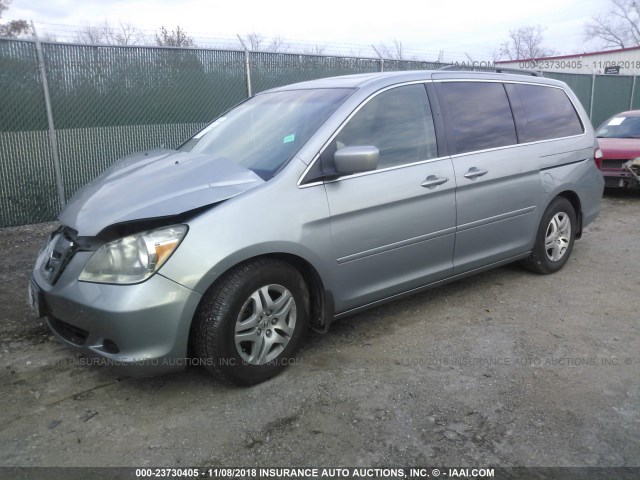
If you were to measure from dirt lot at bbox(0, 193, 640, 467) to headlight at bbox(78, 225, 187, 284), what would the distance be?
0.75 metres

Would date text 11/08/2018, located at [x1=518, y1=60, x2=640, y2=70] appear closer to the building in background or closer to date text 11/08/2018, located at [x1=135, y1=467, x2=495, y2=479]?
the building in background

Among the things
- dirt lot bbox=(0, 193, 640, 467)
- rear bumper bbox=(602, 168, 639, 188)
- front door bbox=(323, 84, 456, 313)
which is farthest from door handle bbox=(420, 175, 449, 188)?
rear bumper bbox=(602, 168, 639, 188)

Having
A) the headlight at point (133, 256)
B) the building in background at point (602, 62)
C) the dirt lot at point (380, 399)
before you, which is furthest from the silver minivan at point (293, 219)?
the building in background at point (602, 62)

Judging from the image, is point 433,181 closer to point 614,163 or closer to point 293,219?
point 293,219

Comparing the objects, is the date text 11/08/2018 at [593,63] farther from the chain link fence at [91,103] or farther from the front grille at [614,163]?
the chain link fence at [91,103]

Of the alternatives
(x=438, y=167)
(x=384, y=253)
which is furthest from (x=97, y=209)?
(x=438, y=167)

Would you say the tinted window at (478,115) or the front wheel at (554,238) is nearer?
the tinted window at (478,115)

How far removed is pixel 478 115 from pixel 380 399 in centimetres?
239

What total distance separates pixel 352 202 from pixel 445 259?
102 cm

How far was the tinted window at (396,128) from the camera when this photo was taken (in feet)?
11.3

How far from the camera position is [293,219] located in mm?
3035

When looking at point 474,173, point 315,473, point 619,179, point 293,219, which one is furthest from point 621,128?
point 315,473

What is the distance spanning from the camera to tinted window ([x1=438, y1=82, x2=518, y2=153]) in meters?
3.96

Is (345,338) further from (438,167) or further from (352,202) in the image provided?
(438,167)
